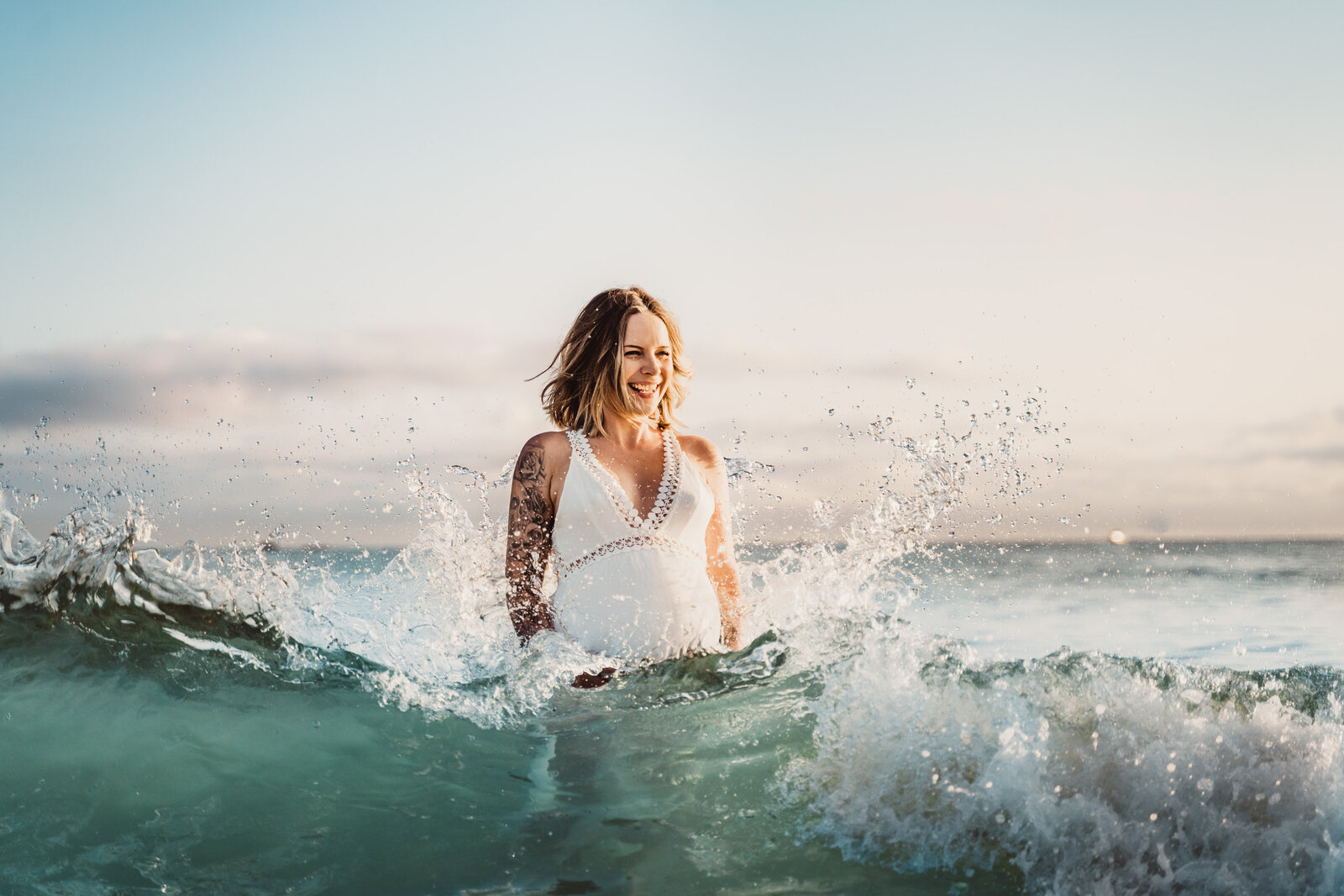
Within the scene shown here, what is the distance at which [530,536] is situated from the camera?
12.8 feet

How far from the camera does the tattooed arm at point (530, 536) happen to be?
12.4ft

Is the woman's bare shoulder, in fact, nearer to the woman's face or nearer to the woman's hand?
the woman's face

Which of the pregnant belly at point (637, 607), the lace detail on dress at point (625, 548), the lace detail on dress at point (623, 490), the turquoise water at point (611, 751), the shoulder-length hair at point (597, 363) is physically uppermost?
the shoulder-length hair at point (597, 363)

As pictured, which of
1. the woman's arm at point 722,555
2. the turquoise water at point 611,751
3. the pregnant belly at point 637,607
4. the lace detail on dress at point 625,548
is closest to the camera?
the turquoise water at point 611,751

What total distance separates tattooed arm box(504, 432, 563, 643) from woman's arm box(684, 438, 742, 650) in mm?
723

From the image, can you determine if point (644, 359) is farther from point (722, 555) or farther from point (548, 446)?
point (722, 555)

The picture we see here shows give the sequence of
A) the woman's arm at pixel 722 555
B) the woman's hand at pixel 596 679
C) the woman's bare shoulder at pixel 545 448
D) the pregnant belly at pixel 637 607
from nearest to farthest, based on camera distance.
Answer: the woman's hand at pixel 596 679 < the pregnant belly at pixel 637 607 < the woman's bare shoulder at pixel 545 448 < the woman's arm at pixel 722 555

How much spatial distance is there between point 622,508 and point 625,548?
180 millimetres

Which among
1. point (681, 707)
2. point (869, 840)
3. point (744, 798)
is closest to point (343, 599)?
point (681, 707)

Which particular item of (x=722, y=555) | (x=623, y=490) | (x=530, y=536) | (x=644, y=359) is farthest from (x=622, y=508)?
→ (x=644, y=359)

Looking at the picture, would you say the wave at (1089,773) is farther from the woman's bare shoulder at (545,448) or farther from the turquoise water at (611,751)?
the woman's bare shoulder at (545,448)

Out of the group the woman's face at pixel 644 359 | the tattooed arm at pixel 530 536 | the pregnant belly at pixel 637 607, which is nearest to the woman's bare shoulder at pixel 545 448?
the tattooed arm at pixel 530 536

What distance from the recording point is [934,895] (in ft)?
8.49

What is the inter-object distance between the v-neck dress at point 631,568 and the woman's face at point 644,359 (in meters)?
0.34
